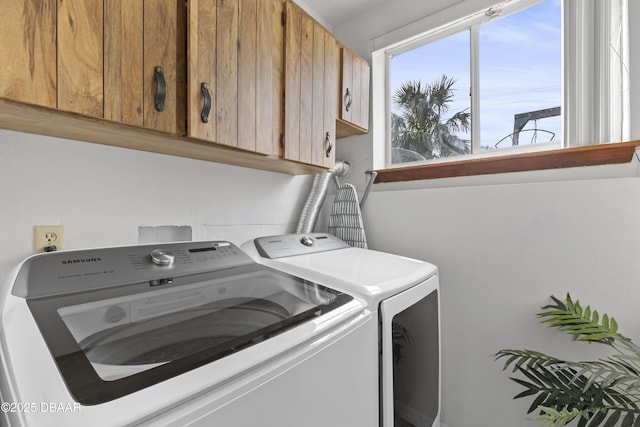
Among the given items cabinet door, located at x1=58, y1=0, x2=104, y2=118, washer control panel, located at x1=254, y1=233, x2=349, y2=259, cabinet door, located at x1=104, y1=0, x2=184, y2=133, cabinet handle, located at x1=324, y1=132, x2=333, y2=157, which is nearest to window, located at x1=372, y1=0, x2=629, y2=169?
cabinet handle, located at x1=324, y1=132, x2=333, y2=157

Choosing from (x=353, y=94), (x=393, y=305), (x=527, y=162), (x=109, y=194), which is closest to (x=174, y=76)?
(x=109, y=194)

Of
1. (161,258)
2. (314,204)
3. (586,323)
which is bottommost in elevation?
(586,323)

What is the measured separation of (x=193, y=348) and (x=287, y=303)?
0.98ft

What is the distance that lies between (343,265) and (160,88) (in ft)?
2.82

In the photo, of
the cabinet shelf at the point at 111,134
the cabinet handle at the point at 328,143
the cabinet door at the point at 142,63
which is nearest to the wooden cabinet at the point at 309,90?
the cabinet handle at the point at 328,143

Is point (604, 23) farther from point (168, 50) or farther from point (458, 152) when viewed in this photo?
point (168, 50)

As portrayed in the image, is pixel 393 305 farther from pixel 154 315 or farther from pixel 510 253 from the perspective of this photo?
pixel 510 253

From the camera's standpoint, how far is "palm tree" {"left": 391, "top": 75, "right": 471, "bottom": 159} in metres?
1.81

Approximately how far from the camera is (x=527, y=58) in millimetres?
1591

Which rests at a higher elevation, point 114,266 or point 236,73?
point 236,73

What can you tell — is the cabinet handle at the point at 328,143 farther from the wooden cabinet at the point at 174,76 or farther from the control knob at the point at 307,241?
the control knob at the point at 307,241

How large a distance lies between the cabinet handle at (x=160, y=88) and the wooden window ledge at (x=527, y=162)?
1.30 m

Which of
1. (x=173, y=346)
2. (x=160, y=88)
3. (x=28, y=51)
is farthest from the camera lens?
(x=160, y=88)

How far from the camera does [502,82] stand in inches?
65.2
